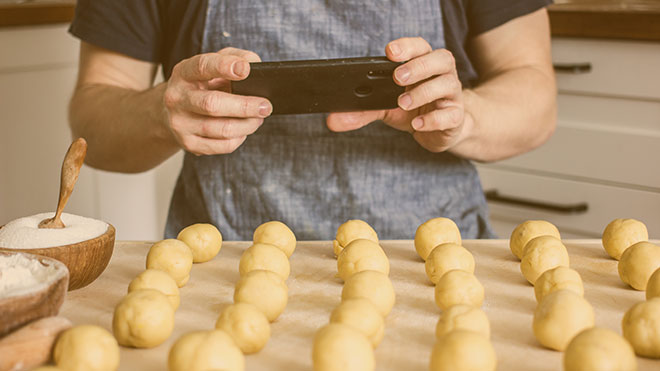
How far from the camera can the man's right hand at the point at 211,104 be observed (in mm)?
834

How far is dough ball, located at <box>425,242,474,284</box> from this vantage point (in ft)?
2.31

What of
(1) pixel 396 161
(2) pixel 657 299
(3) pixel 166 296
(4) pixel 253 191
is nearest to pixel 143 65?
(4) pixel 253 191

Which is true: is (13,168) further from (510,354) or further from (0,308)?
(510,354)

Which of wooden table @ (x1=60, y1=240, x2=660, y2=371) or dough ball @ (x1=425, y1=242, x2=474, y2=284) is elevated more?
dough ball @ (x1=425, y1=242, x2=474, y2=284)

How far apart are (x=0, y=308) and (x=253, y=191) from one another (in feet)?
2.01

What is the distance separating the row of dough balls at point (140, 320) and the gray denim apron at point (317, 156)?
37 cm

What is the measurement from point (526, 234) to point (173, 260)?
38cm

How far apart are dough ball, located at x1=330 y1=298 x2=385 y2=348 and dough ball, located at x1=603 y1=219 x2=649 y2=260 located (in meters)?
0.34

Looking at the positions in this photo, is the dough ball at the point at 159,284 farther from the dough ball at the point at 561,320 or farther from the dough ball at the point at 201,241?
the dough ball at the point at 561,320

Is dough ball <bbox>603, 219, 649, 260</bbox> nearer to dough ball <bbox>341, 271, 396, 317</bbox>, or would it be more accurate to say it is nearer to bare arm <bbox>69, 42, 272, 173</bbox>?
dough ball <bbox>341, 271, 396, 317</bbox>

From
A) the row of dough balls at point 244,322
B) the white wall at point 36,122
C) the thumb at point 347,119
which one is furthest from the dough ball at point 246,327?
the white wall at point 36,122

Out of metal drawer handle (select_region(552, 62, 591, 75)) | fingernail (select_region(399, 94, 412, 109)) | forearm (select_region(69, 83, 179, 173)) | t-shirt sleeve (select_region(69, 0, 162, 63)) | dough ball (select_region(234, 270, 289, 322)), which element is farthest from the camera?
metal drawer handle (select_region(552, 62, 591, 75))

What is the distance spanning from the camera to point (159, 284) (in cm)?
64

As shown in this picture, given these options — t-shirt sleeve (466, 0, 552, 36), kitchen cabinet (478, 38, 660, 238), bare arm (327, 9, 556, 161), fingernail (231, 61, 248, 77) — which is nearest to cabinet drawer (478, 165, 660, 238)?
kitchen cabinet (478, 38, 660, 238)
